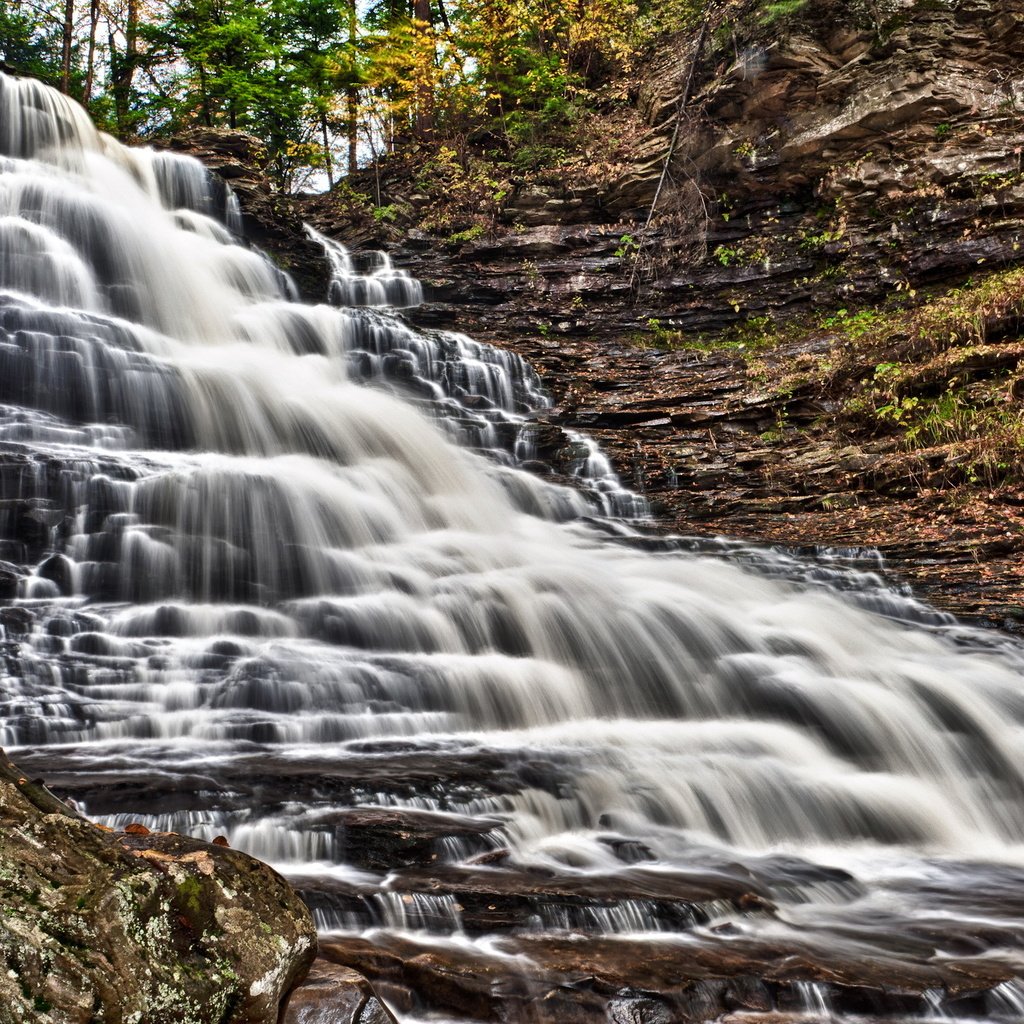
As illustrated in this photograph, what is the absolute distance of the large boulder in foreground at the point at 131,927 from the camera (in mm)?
1489

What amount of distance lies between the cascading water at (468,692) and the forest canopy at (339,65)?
8.25 metres

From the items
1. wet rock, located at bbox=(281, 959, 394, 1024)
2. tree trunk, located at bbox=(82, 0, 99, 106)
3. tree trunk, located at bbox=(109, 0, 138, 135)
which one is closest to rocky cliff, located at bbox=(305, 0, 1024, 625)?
tree trunk, located at bbox=(109, 0, 138, 135)

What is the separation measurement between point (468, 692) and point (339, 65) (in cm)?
1640

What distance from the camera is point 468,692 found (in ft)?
19.8

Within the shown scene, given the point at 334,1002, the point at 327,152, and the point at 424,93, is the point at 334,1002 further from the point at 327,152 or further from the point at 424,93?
the point at 327,152

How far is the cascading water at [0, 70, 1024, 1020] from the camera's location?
331cm

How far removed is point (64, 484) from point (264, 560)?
188cm

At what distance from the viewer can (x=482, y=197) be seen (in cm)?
1628

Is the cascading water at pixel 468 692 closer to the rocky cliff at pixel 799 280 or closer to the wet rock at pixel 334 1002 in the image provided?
the wet rock at pixel 334 1002

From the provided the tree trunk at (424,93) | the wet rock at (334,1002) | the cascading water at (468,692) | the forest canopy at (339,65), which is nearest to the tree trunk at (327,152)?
the forest canopy at (339,65)

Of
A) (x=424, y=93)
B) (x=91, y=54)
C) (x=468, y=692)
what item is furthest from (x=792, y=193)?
(x=91, y=54)

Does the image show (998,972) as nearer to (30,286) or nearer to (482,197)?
(30,286)

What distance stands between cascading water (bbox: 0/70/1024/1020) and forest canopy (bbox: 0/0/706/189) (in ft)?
27.1

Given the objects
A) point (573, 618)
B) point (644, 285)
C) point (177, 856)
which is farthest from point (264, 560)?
point (644, 285)
